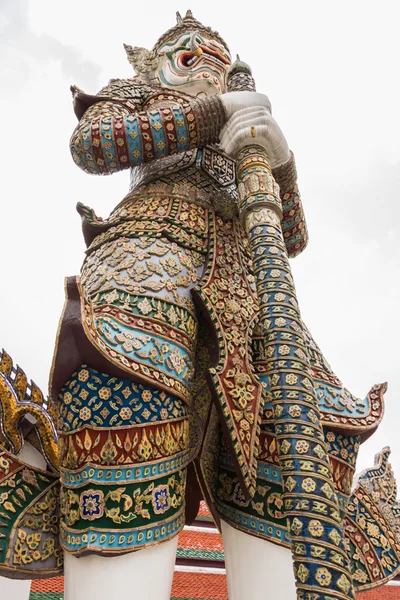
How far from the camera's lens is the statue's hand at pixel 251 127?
2.72 m

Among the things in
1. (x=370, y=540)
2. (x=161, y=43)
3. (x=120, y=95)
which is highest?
(x=161, y=43)

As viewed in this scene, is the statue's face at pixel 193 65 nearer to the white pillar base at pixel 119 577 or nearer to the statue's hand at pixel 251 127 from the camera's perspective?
the statue's hand at pixel 251 127

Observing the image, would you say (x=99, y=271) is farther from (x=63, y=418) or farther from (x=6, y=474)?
(x=6, y=474)

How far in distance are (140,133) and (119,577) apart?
1.88 m

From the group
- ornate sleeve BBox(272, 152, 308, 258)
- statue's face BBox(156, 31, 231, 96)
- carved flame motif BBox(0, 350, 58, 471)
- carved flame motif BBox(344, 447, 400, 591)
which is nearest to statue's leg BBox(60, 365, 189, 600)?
carved flame motif BBox(0, 350, 58, 471)

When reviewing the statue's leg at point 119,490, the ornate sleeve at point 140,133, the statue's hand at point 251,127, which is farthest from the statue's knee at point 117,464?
the statue's hand at point 251,127

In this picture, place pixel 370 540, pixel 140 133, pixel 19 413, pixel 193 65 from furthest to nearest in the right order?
pixel 193 65 → pixel 140 133 → pixel 370 540 → pixel 19 413

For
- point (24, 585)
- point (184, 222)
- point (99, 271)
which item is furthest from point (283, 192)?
point (24, 585)

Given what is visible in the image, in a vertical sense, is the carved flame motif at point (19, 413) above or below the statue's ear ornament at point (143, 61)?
below

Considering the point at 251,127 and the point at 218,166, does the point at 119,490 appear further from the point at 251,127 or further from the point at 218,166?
the point at 218,166

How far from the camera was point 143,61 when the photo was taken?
3.61 m

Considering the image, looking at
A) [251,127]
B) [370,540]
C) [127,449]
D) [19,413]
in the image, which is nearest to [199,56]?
[251,127]

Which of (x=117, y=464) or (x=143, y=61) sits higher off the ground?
(x=143, y=61)

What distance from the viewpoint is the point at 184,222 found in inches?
105
